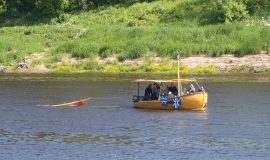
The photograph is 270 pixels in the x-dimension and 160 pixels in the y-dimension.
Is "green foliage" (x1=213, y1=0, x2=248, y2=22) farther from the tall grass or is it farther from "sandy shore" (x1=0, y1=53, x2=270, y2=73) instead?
"sandy shore" (x1=0, y1=53, x2=270, y2=73)

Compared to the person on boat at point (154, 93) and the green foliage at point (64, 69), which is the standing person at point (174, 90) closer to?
the person on boat at point (154, 93)

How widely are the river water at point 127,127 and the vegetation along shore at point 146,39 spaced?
1406cm

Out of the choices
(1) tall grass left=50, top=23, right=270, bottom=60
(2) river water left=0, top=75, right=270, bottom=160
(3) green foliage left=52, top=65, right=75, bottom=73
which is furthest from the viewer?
(3) green foliage left=52, top=65, right=75, bottom=73

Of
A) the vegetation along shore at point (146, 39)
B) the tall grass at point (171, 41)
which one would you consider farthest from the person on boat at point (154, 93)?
the tall grass at point (171, 41)

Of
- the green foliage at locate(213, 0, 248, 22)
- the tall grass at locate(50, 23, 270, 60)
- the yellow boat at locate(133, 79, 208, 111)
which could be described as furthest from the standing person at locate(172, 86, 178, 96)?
the green foliage at locate(213, 0, 248, 22)

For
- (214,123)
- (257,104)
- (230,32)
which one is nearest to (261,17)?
(230,32)

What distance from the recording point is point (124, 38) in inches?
3376

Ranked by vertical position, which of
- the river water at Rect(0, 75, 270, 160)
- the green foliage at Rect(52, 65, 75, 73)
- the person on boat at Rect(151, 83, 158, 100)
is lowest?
the river water at Rect(0, 75, 270, 160)

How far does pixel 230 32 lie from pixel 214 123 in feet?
127

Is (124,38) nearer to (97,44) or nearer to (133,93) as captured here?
(97,44)

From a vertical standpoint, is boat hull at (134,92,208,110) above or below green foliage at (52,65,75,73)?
below

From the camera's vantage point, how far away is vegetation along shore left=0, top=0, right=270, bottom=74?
78625 millimetres

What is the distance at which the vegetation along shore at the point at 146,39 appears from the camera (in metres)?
78.6

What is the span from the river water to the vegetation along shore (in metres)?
14.1
